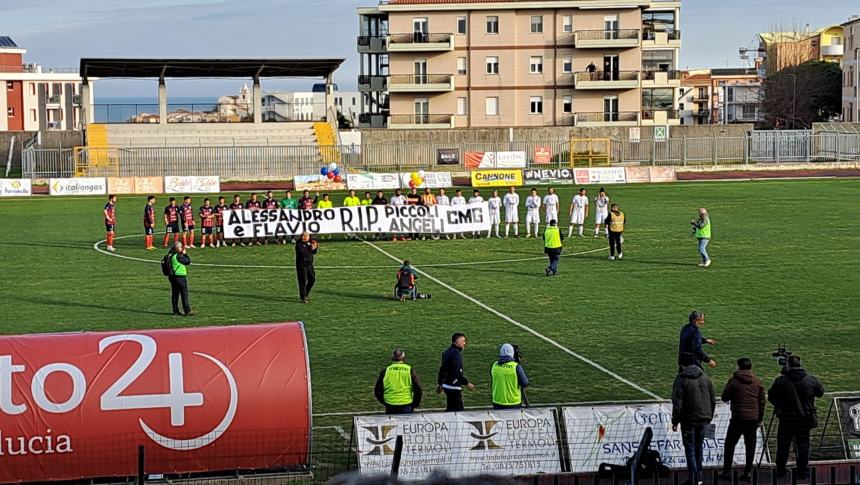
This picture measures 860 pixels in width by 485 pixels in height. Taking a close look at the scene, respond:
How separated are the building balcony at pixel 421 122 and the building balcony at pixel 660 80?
14.5m

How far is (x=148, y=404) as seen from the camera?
43.6 feet

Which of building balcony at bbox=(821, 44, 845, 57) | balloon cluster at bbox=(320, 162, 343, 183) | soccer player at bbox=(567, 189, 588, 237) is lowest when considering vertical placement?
soccer player at bbox=(567, 189, 588, 237)

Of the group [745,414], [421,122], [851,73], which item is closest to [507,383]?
[745,414]

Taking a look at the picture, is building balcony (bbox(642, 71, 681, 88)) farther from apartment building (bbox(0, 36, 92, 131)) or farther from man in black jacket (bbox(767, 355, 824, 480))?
man in black jacket (bbox(767, 355, 824, 480))

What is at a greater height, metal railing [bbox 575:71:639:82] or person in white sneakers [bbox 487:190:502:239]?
metal railing [bbox 575:71:639:82]

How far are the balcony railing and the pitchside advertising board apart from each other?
68061 millimetres

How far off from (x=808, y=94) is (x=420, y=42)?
42063 millimetres

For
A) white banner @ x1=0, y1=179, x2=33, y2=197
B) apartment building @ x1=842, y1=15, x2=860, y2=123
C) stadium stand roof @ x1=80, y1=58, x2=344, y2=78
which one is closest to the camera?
white banner @ x1=0, y1=179, x2=33, y2=197

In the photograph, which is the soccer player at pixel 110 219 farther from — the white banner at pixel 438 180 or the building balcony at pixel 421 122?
the building balcony at pixel 421 122

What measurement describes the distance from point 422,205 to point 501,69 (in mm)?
44075

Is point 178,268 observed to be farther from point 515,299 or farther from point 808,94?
point 808,94

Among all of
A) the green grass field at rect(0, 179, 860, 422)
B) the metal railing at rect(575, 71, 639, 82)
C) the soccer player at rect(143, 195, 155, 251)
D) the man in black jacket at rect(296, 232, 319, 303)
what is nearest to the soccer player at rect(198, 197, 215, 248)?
the green grass field at rect(0, 179, 860, 422)

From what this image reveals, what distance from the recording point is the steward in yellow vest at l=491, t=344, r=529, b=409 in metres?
15.2

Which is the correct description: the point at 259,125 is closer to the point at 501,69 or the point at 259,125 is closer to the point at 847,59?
the point at 501,69
